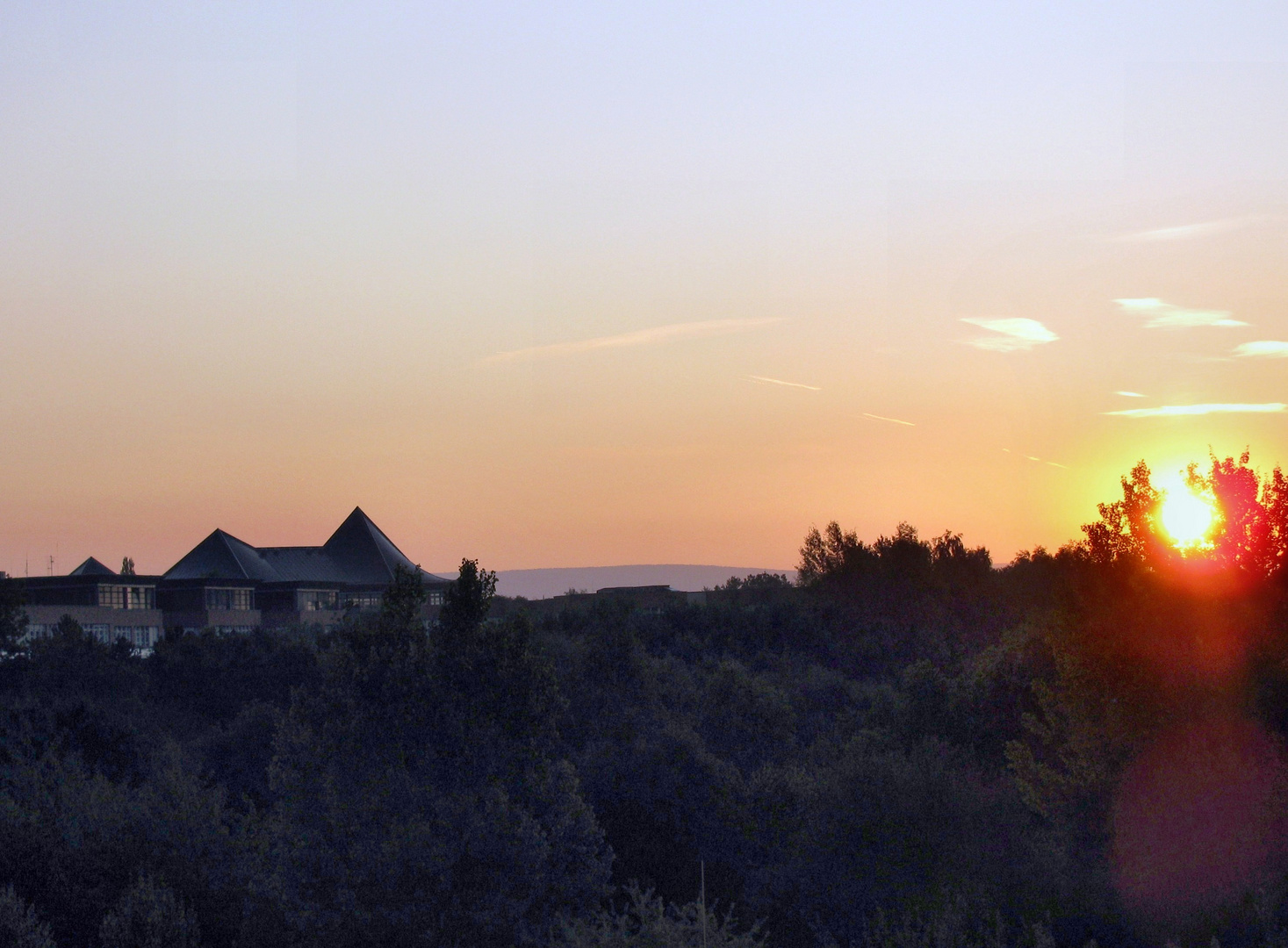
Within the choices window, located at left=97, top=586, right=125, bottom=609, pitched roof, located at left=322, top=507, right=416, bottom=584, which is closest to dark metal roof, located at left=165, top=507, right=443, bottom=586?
pitched roof, located at left=322, top=507, right=416, bottom=584

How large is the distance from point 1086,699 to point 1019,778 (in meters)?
2.84

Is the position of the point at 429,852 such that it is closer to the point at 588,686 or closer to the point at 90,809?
the point at 90,809

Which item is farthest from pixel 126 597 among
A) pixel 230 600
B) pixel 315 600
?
pixel 315 600

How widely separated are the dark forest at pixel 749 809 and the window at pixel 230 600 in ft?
245

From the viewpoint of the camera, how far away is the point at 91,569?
385 ft

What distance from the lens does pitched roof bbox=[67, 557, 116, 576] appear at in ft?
367

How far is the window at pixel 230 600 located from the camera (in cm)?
12044

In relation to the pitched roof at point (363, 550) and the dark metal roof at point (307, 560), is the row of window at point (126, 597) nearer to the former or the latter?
the dark metal roof at point (307, 560)

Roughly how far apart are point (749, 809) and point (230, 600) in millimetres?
90432

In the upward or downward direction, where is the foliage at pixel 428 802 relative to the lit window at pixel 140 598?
downward

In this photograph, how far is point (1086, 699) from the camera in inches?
1494

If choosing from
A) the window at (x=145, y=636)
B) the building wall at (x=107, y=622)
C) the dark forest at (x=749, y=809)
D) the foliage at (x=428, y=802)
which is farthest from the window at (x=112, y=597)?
the foliage at (x=428, y=802)

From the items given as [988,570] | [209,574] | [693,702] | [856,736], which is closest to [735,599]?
[988,570]

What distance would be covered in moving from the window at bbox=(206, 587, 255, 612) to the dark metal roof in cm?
126
